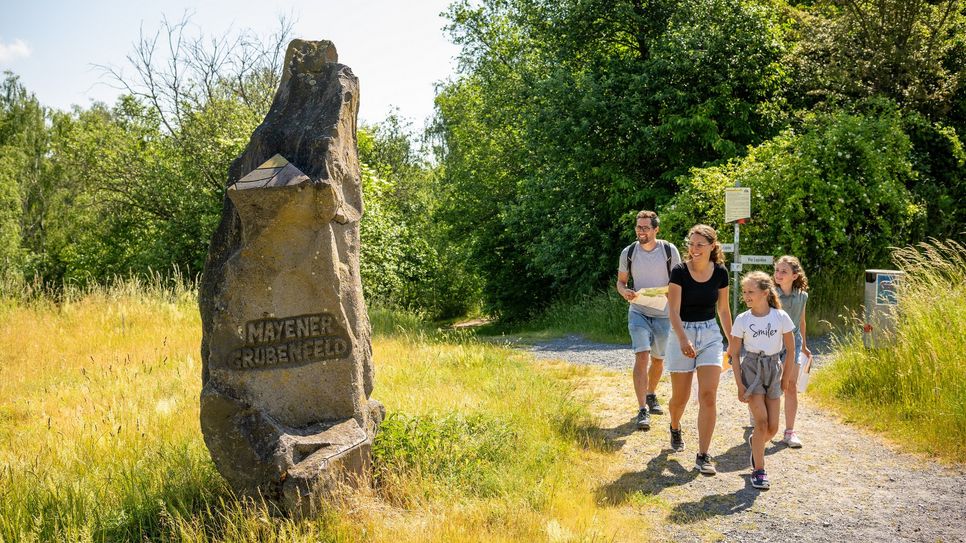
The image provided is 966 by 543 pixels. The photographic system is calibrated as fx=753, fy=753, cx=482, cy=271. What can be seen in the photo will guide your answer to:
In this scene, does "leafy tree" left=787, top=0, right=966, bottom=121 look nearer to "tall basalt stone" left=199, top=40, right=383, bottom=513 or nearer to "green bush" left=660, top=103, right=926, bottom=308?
"green bush" left=660, top=103, right=926, bottom=308

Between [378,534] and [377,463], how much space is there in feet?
3.41

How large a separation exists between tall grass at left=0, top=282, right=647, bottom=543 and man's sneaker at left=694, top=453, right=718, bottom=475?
2.75 feet

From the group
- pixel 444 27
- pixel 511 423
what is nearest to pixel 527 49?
pixel 444 27

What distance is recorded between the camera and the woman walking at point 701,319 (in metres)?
6.02

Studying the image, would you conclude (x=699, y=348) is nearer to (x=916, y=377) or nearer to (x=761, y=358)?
(x=761, y=358)

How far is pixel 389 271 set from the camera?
21.3 metres

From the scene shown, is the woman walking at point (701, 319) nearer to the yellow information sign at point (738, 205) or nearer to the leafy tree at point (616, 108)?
the yellow information sign at point (738, 205)

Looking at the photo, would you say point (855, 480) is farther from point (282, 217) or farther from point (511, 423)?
point (282, 217)

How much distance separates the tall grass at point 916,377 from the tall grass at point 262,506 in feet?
9.77

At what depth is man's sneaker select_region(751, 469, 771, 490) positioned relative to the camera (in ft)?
19.0

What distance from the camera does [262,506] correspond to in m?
4.58

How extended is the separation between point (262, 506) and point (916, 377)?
6.33 meters

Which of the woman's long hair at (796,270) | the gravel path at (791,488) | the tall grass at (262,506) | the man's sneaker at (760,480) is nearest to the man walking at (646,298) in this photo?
the gravel path at (791,488)

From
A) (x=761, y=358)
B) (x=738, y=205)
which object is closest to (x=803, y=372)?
(x=761, y=358)
